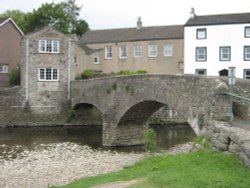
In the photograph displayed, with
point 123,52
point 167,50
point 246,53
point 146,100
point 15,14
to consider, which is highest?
point 15,14

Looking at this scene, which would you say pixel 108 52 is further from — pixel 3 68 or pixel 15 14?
pixel 15 14

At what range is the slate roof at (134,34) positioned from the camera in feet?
185

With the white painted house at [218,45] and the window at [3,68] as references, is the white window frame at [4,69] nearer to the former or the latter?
the window at [3,68]

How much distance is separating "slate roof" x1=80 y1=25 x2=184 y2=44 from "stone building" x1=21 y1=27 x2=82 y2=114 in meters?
16.8

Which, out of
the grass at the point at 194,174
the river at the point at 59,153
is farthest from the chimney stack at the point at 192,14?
the grass at the point at 194,174

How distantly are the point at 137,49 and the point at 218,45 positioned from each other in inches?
428

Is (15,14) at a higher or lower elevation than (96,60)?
higher

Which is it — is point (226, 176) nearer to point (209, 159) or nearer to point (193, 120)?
point (209, 159)

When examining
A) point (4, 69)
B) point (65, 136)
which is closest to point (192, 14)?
point (4, 69)

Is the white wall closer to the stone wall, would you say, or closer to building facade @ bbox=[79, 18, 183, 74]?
building facade @ bbox=[79, 18, 183, 74]

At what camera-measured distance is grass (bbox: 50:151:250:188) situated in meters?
10.6

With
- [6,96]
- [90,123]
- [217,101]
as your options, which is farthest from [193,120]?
[6,96]

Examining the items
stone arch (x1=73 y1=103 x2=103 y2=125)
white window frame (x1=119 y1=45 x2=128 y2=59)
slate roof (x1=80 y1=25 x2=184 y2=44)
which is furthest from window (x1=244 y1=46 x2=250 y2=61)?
Result: stone arch (x1=73 y1=103 x2=103 y2=125)

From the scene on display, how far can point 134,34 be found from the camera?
5953cm
